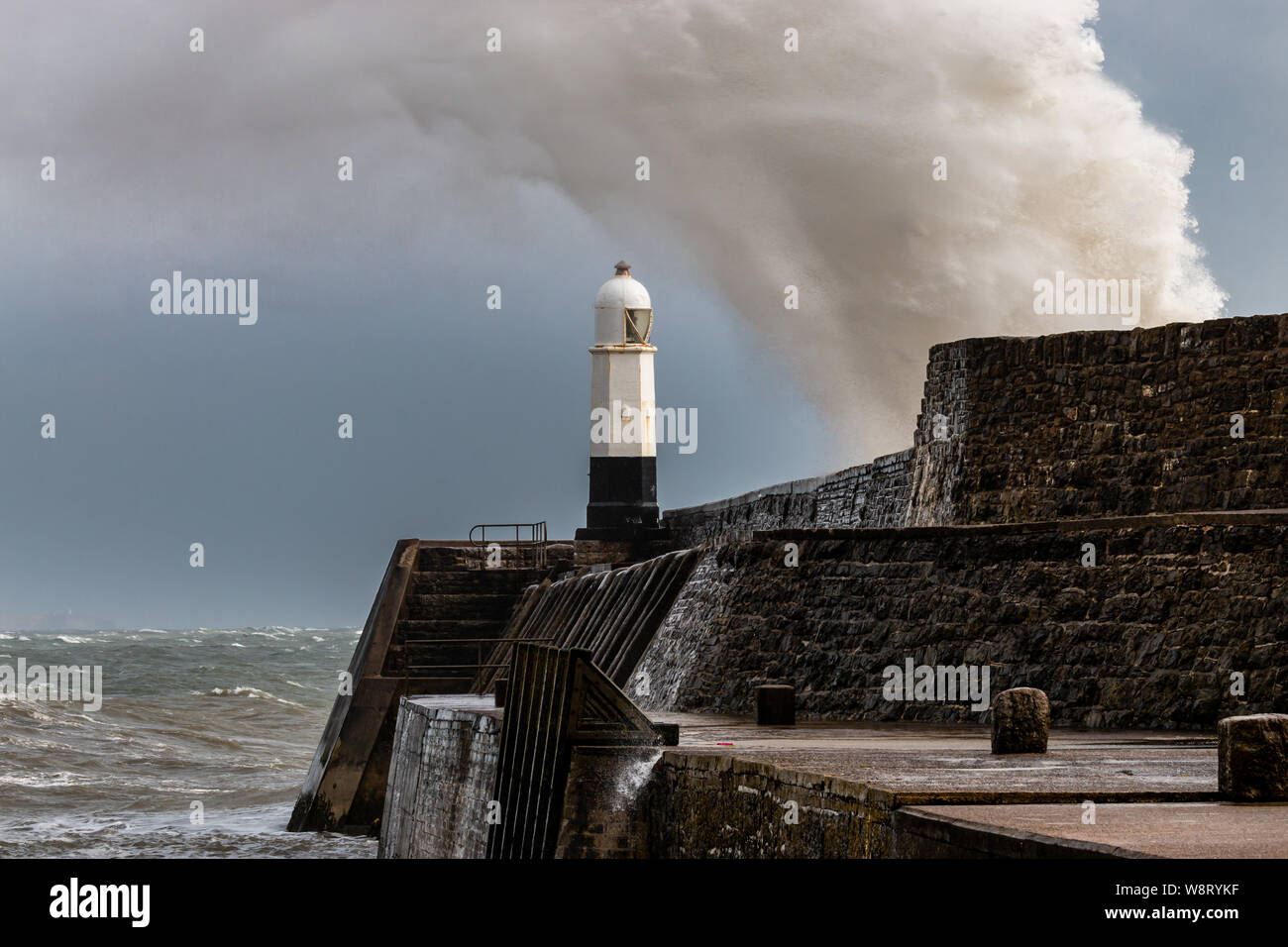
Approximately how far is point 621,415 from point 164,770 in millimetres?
12201

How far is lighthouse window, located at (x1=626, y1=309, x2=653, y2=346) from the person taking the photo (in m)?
33.6

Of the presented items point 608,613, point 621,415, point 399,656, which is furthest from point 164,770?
point 608,613

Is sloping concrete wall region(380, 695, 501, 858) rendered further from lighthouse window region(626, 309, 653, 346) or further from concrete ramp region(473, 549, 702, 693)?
lighthouse window region(626, 309, 653, 346)

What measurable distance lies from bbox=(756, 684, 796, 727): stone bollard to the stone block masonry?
1.14 metres

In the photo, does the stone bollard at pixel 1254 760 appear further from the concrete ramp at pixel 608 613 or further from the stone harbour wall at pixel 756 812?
the concrete ramp at pixel 608 613

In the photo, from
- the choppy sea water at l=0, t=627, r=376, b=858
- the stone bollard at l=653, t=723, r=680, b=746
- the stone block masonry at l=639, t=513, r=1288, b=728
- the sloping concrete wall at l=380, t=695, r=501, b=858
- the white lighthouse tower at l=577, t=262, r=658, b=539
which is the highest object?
the white lighthouse tower at l=577, t=262, r=658, b=539

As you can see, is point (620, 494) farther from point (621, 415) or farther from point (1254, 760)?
point (1254, 760)

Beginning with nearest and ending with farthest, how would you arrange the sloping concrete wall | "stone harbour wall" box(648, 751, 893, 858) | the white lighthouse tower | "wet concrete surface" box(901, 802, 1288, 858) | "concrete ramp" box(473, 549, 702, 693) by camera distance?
1. "wet concrete surface" box(901, 802, 1288, 858)
2. "stone harbour wall" box(648, 751, 893, 858)
3. the sloping concrete wall
4. "concrete ramp" box(473, 549, 702, 693)
5. the white lighthouse tower

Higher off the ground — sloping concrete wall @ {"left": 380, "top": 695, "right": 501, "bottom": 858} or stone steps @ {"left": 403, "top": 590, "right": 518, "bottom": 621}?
stone steps @ {"left": 403, "top": 590, "right": 518, "bottom": 621}

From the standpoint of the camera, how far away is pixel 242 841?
26453mm

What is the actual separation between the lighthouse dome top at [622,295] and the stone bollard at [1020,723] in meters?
22.4

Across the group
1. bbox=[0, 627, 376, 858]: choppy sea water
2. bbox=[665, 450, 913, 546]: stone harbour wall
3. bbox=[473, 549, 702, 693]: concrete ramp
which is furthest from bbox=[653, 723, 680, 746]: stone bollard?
bbox=[0, 627, 376, 858]: choppy sea water
